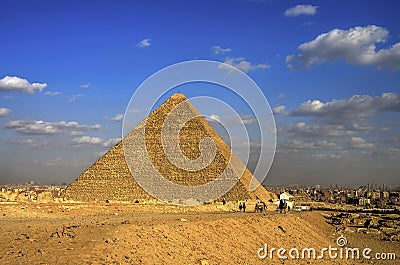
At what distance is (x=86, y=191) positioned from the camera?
57.5m

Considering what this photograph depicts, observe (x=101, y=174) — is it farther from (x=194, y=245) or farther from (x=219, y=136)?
(x=194, y=245)

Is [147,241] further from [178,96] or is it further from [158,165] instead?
[178,96]

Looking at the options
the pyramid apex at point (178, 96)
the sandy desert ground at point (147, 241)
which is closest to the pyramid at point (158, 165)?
the pyramid apex at point (178, 96)

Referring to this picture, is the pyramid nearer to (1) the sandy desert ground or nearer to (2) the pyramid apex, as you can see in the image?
(2) the pyramid apex

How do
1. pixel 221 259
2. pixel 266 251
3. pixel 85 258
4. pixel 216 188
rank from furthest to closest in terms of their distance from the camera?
pixel 216 188 < pixel 266 251 < pixel 221 259 < pixel 85 258

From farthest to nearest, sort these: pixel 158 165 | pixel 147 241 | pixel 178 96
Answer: pixel 178 96
pixel 158 165
pixel 147 241

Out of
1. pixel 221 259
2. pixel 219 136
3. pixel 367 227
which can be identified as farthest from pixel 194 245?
pixel 219 136

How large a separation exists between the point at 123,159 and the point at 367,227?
109 feet

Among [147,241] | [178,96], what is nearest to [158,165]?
[178,96]

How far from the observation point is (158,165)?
58.8 m

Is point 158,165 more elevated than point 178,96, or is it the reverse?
point 178,96

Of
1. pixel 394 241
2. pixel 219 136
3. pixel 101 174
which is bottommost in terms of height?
pixel 394 241

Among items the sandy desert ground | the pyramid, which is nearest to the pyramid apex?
the pyramid

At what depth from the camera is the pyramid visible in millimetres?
54781
